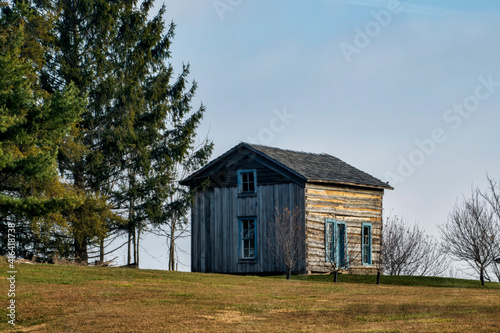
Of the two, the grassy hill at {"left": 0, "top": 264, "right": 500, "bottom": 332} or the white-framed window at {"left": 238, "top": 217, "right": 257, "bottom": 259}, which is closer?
the grassy hill at {"left": 0, "top": 264, "right": 500, "bottom": 332}

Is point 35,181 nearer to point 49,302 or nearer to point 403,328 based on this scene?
point 49,302

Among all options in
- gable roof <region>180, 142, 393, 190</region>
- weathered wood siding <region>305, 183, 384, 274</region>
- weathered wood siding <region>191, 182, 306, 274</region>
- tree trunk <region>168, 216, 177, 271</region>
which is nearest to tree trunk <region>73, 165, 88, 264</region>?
gable roof <region>180, 142, 393, 190</region>

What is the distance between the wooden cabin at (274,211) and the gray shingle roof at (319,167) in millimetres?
65

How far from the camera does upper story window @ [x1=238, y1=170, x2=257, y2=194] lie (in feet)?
105

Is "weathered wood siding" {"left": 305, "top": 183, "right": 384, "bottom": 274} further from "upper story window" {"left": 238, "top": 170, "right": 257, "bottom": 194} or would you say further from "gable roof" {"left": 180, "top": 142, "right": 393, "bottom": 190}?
"upper story window" {"left": 238, "top": 170, "right": 257, "bottom": 194}

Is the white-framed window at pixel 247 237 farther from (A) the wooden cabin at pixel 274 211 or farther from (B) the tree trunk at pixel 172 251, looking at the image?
(B) the tree trunk at pixel 172 251

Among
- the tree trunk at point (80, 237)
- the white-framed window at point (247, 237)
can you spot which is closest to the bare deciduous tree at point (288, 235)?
the white-framed window at point (247, 237)

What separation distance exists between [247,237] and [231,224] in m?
0.98

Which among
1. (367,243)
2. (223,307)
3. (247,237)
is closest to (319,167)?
(367,243)

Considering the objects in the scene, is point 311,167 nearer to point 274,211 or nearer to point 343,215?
point 343,215

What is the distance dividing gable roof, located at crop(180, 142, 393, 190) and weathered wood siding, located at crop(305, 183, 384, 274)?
1.26 ft

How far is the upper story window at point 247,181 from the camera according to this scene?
3216cm

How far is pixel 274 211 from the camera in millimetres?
A: 31250

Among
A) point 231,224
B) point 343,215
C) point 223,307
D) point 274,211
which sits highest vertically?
point 274,211
